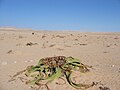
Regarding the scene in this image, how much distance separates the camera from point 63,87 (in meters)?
4.47

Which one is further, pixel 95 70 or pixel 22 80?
pixel 95 70

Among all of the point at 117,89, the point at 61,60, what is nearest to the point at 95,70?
the point at 61,60

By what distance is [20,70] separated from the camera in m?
5.74

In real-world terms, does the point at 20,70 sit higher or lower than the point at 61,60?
lower

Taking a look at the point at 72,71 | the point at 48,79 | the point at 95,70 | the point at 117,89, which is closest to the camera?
the point at 117,89

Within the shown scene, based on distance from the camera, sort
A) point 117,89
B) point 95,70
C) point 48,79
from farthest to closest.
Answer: point 95,70 → point 48,79 → point 117,89

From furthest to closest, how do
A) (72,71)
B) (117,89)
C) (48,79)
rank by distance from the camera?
(72,71)
(48,79)
(117,89)

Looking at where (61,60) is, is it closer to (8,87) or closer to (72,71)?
(72,71)

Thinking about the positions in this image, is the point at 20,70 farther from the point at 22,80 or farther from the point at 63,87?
the point at 63,87

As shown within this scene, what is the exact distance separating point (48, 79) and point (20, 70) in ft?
4.20

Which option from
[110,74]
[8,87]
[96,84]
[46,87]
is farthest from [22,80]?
[110,74]

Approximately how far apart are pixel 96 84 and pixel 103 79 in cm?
41

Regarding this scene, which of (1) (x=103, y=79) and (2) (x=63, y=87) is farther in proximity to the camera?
(1) (x=103, y=79)

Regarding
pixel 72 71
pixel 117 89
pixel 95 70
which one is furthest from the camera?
pixel 95 70
